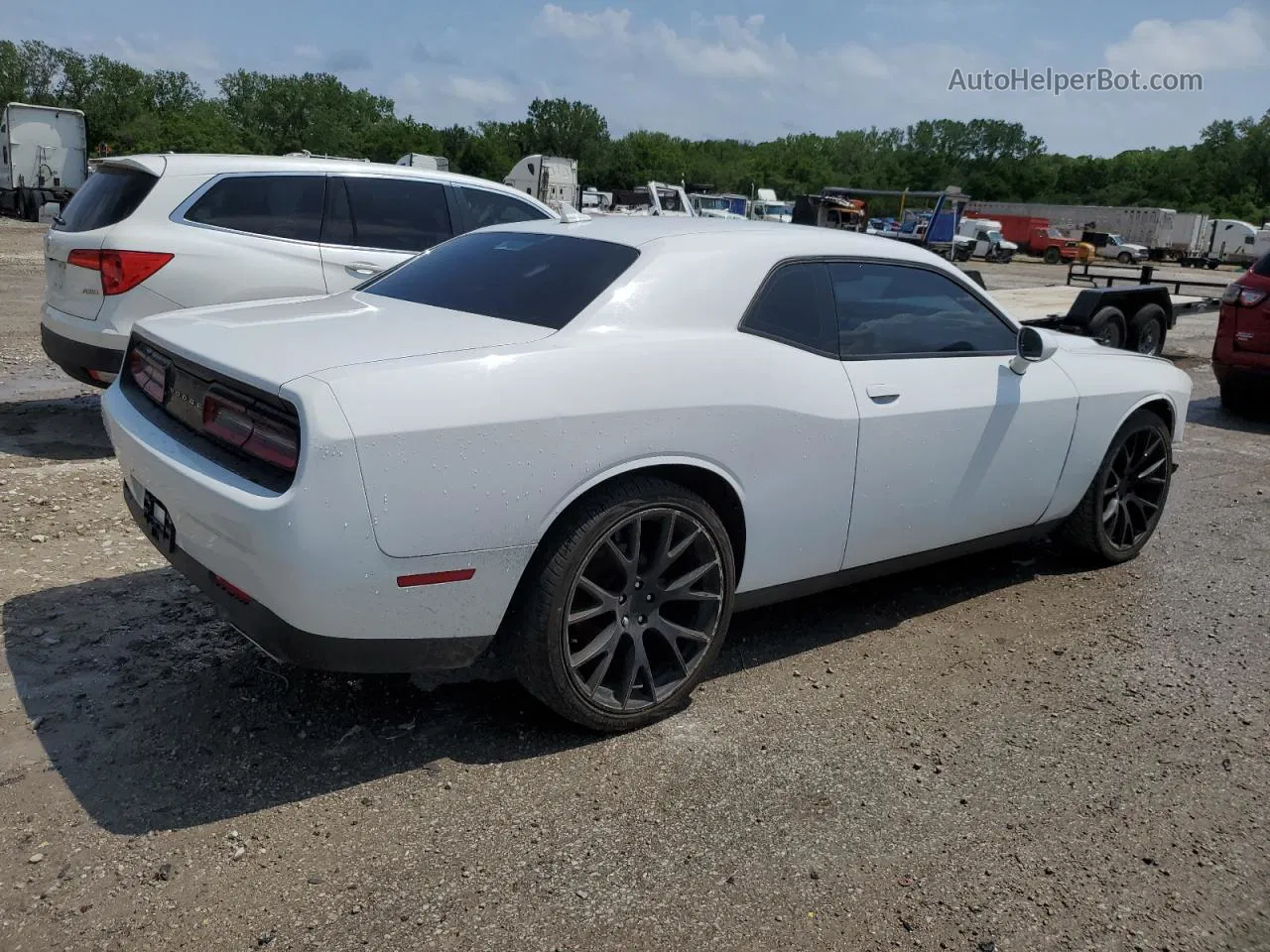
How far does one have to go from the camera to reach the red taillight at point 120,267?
6.07 meters

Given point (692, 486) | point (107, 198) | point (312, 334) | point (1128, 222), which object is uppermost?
point (1128, 222)

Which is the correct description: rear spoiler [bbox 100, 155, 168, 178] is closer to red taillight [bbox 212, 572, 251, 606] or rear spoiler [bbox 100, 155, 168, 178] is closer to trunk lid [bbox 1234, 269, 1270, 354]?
red taillight [bbox 212, 572, 251, 606]

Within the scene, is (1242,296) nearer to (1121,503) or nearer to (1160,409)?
(1160,409)

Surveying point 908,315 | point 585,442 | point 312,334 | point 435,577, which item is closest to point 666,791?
point 435,577

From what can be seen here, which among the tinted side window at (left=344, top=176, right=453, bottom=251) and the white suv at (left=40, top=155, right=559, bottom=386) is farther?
the tinted side window at (left=344, top=176, right=453, bottom=251)

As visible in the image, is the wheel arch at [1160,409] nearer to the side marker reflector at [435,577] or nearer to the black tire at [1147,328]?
the side marker reflector at [435,577]

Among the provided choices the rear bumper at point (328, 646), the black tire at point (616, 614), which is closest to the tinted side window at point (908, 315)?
the black tire at point (616, 614)

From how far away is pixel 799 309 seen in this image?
3.74m

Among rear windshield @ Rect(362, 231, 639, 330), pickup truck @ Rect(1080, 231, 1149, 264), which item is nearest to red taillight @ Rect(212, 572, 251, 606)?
rear windshield @ Rect(362, 231, 639, 330)

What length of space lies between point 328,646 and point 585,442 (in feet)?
2.91

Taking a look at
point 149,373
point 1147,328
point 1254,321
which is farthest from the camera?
point 1147,328

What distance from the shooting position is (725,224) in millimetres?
4055

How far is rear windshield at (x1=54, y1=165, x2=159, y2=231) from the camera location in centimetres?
626

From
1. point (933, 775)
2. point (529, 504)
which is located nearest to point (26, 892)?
point (529, 504)
